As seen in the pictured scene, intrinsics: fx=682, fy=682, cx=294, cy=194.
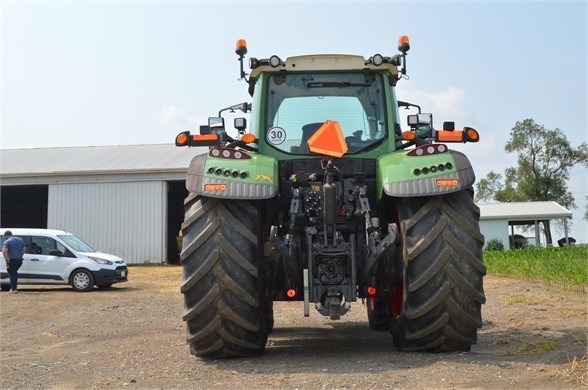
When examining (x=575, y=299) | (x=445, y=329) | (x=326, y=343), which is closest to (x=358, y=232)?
(x=445, y=329)

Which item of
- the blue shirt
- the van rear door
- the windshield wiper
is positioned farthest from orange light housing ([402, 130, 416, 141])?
the van rear door

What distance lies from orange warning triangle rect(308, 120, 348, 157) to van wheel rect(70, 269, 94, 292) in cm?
1399

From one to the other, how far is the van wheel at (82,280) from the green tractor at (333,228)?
42.8 ft

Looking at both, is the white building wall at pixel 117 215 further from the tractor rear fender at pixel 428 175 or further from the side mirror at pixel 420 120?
the tractor rear fender at pixel 428 175

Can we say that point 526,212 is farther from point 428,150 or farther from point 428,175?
point 428,175

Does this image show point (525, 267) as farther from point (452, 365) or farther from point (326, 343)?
point (452, 365)

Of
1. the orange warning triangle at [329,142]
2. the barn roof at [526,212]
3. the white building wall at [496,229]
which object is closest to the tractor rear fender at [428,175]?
the orange warning triangle at [329,142]

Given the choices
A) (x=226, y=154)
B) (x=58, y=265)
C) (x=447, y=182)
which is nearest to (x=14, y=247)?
(x=58, y=265)

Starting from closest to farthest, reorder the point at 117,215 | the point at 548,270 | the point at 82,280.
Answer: the point at 548,270, the point at 82,280, the point at 117,215

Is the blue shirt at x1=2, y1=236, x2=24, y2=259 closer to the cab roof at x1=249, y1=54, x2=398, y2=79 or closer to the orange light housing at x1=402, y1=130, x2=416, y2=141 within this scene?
the cab roof at x1=249, y1=54, x2=398, y2=79

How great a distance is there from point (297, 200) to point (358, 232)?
677mm

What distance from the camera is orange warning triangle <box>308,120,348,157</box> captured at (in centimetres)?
623

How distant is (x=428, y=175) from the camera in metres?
5.80

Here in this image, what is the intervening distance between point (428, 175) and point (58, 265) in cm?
1530
